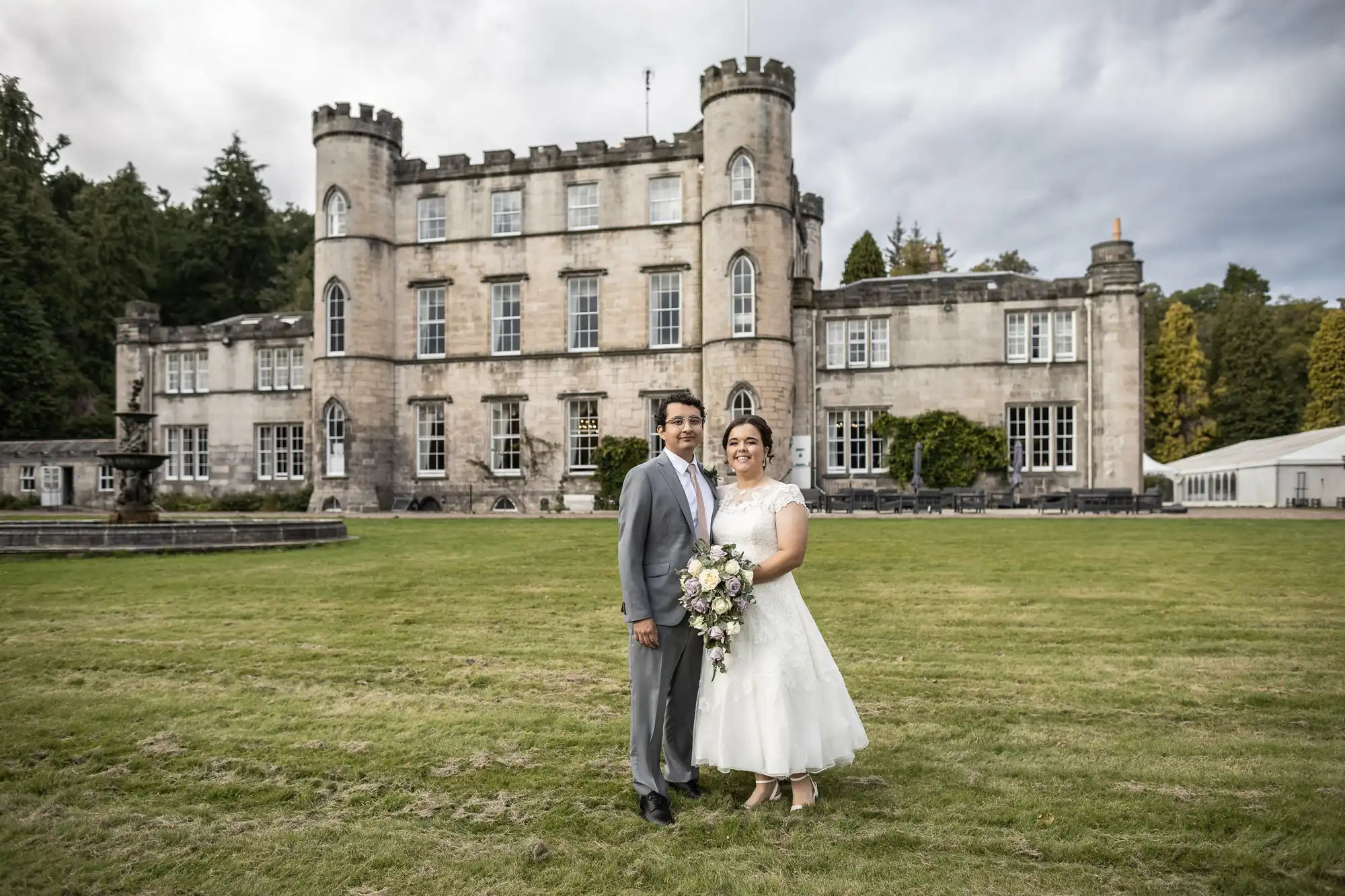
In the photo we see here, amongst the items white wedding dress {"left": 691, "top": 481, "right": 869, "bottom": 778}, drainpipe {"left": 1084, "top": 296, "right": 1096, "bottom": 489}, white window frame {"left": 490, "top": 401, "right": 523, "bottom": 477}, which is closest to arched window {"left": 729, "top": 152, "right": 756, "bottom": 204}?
white window frame {"left": 490, "top": 401, "right": 523, "bottom": 477}

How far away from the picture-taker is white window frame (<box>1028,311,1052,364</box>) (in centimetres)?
2991

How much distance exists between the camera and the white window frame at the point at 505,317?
32969 mm

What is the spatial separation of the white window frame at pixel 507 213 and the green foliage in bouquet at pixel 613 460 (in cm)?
793

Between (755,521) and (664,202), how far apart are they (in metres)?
28.5

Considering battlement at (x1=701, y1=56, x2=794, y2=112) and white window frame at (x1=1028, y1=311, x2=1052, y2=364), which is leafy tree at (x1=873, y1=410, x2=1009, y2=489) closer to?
white window frame at (x1=1028, y1=311, x2=1052, y2=364)

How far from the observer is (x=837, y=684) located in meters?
4.43

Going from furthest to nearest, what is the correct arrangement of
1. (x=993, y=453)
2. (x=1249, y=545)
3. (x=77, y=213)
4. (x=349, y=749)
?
(x=77, y=213) → (x=993, y=453) → (x=1249, y=545) → (x=349, y=749)

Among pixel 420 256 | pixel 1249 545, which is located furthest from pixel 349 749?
pixel 420 256

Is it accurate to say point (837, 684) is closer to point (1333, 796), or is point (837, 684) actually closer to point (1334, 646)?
point (1333, 796)

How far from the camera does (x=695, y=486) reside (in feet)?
15.0

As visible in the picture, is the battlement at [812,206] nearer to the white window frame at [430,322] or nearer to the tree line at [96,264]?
the white window frame at [430,322]

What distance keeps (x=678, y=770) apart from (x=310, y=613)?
19.4 ft

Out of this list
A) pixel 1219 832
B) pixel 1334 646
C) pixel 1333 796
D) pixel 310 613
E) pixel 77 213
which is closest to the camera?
pixel 1219 832

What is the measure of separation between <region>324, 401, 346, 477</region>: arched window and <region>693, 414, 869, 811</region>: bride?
98.0 feet
